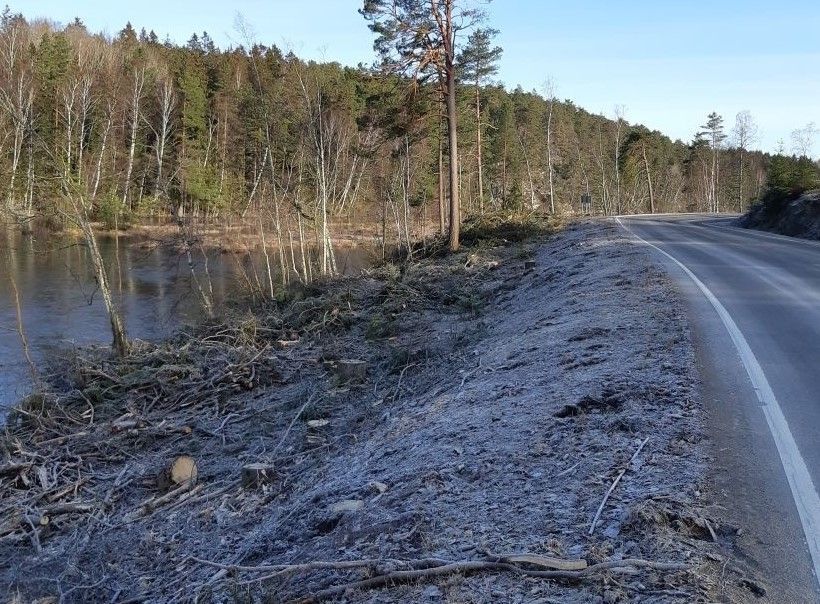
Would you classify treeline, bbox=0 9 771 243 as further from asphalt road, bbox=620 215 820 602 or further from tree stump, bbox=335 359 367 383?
asphalt road, bbox=620 215 820 602

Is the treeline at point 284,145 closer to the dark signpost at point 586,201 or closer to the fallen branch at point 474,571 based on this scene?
the dark signpost at point 586,201

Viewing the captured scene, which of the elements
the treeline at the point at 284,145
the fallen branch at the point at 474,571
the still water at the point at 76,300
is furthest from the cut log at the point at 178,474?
the treeline at the point at 284,145

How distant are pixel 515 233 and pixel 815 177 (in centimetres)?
1100

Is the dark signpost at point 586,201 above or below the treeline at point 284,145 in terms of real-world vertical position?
below

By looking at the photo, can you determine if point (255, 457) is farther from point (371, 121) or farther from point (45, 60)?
point (45, 60)

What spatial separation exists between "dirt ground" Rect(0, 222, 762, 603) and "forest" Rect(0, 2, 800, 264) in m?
6.65

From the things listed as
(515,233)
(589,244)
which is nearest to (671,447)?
(589,244)

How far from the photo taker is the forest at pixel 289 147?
25703mm

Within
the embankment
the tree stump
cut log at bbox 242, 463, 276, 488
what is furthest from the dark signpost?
cut log at bbox 242, 463, 276, 488

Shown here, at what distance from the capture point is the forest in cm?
2570

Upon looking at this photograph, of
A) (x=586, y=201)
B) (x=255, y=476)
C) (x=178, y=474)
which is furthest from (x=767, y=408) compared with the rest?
(x=586, y=201)

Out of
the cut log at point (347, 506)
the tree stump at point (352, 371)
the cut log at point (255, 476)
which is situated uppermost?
the cut log at point (347, 506)

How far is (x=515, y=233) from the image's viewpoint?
25578 mm

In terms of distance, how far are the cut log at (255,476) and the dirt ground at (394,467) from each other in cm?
3
